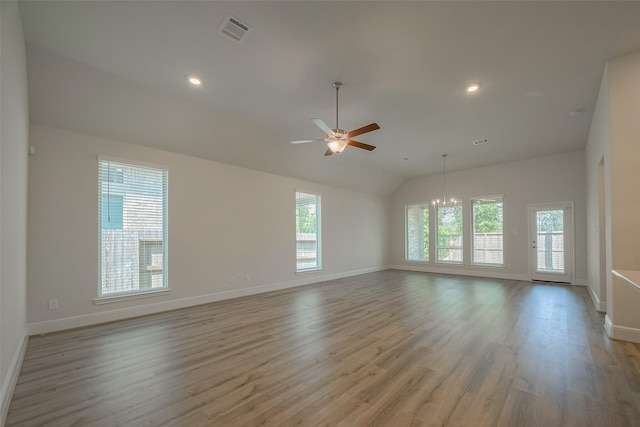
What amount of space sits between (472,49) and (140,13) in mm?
3380

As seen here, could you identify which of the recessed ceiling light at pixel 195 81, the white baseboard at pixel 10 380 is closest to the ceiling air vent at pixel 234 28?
the recessed ceiling light at pixel 195 81

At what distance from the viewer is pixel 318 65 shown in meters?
3.39

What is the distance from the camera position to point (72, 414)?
207 cm

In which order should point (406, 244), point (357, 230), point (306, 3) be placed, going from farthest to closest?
point (406, 244) → point (357, 230) → point (306, 3)

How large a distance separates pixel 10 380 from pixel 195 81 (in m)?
3.54

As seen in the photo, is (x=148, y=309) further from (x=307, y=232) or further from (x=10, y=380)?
(x=307, y=232)

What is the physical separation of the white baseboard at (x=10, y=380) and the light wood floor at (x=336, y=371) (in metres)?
0.06

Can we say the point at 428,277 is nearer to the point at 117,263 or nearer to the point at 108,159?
the point at 117,263

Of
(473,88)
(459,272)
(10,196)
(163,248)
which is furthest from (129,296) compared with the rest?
(459,272)

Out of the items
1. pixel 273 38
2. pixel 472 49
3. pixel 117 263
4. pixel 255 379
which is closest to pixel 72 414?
pixel 255 379

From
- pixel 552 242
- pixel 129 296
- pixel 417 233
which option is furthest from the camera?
pixel 417 233

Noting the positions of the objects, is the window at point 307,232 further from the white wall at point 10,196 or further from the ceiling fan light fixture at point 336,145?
the white wall at point 10,196

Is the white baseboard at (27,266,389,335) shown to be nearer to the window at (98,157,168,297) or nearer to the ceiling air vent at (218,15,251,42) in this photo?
the window at (98,157,168,297)

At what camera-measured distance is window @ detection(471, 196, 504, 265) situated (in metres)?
8.12
